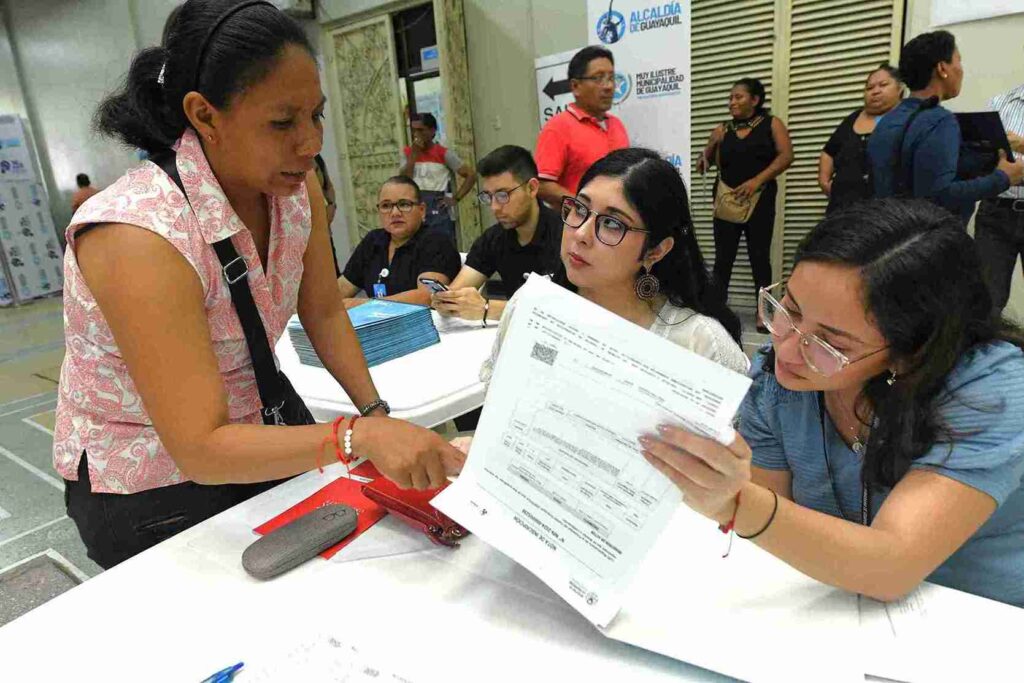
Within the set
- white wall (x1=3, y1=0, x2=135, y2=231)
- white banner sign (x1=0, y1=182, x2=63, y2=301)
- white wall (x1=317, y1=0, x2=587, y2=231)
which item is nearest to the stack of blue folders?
white wall (x1=317, y1=0, x2=587, y2=231)

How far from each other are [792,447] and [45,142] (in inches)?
399

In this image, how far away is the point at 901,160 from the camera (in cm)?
269

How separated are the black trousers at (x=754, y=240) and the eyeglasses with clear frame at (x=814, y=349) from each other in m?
3.20

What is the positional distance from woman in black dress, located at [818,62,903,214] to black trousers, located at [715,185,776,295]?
513 millimetres

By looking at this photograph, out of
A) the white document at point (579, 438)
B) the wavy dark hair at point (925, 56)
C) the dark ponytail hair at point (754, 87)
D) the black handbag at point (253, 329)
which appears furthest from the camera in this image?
the dark ponytail hair at point (754, 87)

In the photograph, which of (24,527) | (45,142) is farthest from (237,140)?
(45,142)

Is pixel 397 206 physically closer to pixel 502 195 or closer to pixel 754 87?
pixel 502 195

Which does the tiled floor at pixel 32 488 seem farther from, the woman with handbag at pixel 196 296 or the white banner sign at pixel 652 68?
the white banner sign at pixel 652 68

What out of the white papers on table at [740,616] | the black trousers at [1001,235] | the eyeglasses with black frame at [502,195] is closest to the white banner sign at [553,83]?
the eyeglasses with black frame at [502,195]

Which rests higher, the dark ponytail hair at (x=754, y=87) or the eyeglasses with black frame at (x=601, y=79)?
the eyeglasses with black frame at (x=601, y=79)

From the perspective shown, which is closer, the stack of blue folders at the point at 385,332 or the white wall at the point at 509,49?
the stack of blue folders at the point at 385,332

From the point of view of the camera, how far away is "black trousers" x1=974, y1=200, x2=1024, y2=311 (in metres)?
2.82

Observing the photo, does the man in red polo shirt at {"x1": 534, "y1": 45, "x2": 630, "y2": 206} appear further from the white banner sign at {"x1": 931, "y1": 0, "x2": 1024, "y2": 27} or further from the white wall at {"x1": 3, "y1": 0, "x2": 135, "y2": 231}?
the white wall at {"x1": 3, "y1": 0, "x2": 135, "y2": 231}

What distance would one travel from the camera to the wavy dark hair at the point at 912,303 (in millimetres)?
813
